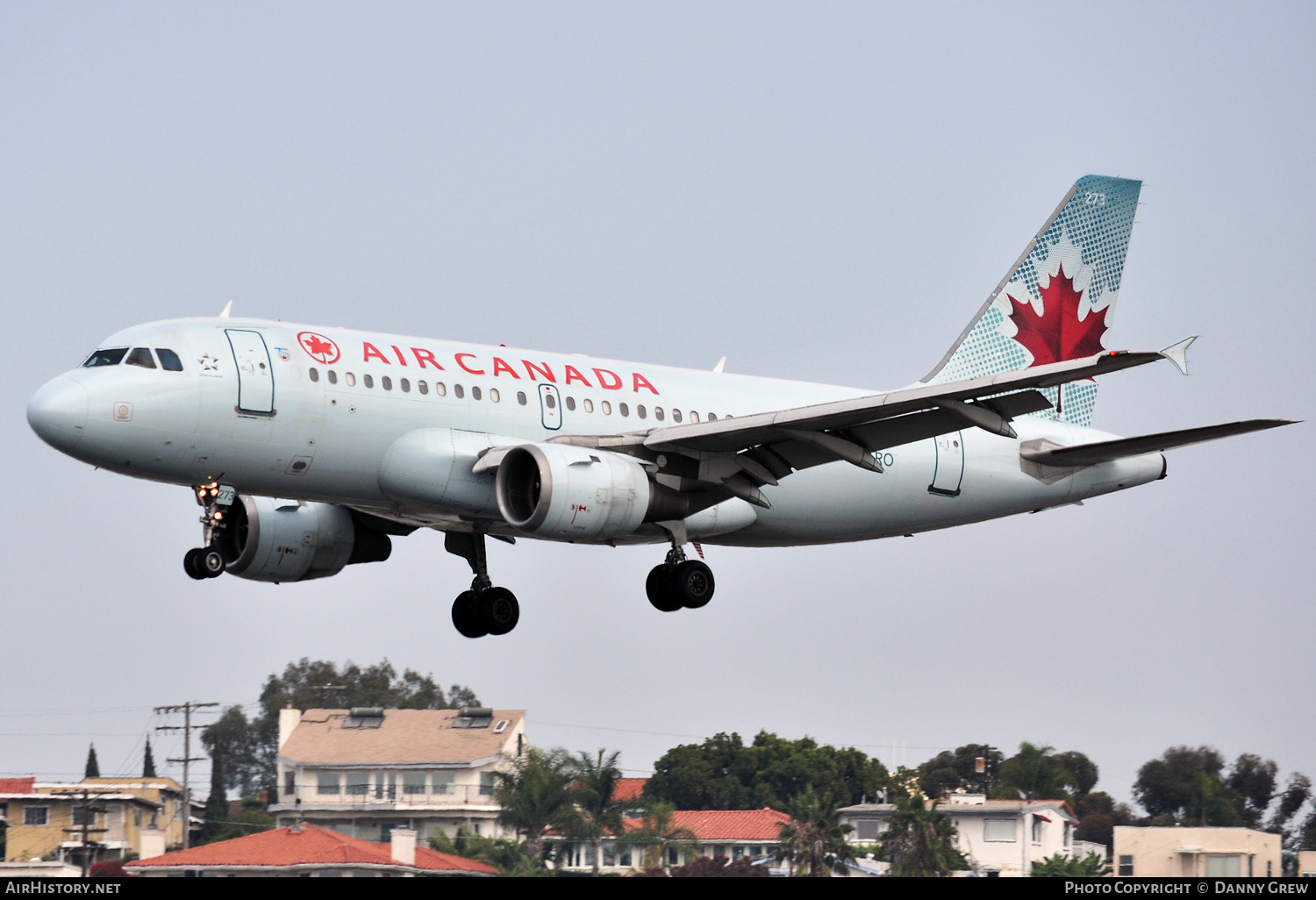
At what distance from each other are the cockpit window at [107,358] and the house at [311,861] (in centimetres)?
2349

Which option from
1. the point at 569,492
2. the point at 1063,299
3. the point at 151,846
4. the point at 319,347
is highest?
the point at 1063,299

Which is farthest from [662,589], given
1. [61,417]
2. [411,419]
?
[61,417]

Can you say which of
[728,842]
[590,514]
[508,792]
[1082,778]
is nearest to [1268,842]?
A: [1082,778]

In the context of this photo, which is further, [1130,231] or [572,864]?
[572,864]

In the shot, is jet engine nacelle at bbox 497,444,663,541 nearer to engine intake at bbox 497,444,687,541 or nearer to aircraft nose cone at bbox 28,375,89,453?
engine intake at bbox 497,444,687,541

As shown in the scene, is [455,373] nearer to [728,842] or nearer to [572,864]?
[572,864]

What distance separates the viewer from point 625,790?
5872 centimetres

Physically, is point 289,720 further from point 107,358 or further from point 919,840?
point 107,358

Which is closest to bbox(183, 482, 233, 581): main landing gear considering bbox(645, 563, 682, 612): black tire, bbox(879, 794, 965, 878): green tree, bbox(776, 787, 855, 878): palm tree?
bbox(645, 563, 682, 612): black tire

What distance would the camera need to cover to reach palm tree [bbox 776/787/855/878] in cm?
5616

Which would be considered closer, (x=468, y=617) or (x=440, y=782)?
(x=468, y=617)

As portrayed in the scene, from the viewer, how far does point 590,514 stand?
112 feet

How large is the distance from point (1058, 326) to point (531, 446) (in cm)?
1784
